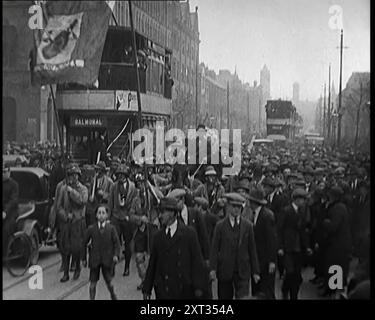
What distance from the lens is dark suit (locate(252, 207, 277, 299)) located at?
6426mm

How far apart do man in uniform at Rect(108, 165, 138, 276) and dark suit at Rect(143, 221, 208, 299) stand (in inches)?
58.8

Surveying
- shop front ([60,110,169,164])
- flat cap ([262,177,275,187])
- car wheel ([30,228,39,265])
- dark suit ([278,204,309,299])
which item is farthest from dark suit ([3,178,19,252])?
dark suit ([278,204,309,299])

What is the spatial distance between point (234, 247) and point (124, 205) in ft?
6.09

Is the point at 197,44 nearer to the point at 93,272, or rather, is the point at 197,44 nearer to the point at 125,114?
the point at 125,114

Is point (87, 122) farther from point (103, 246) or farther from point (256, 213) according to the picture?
point (256, 213)

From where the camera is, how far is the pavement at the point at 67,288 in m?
6.89

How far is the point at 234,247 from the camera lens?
6078 mm

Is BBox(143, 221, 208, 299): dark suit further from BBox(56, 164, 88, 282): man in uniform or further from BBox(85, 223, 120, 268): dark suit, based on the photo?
BBox(56, 164, 88, 282): man in uniform

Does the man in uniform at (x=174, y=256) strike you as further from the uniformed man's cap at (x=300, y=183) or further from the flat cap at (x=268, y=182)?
the uniformed man's cap at (x=300, y=183)

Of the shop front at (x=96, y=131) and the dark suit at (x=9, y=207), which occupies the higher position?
the shop front at (x=96, y=131)

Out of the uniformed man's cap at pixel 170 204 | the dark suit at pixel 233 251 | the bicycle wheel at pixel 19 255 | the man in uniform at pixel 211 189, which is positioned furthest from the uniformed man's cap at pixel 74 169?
the dark suit at pixel 233 251
